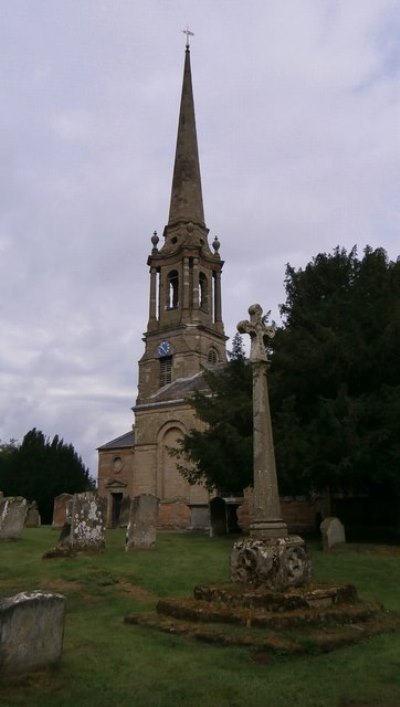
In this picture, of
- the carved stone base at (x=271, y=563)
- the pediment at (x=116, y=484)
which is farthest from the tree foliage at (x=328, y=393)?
the pediment at (x=116, y=484)

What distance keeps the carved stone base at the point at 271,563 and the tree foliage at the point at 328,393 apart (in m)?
6.92

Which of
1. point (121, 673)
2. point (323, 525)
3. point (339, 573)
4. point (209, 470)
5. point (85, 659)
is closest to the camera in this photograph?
point (121, 673)

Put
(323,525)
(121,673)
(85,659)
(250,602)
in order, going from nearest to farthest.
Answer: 1. (121,673)
2. (85,659)
3. (250,602)
4. (323,525)

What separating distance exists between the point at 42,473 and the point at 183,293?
50.7 ft

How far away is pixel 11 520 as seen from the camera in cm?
1672

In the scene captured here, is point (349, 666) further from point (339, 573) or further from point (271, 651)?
point (339, 573)

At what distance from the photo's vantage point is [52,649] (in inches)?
213

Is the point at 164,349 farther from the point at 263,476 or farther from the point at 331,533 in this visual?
the point at 263,476

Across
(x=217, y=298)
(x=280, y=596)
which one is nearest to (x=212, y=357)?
(x=217, y=298)

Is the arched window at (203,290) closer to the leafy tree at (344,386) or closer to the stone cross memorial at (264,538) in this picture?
the leafy tree at (344,386)

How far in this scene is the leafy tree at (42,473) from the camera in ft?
125

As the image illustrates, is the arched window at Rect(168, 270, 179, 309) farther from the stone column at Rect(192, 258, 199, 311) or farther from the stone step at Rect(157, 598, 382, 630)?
the stone step at Rect(157, 598, 382, 630)

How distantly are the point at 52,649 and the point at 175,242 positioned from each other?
3882 cm

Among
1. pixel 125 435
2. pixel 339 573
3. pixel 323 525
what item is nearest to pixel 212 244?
pixel 125 435
